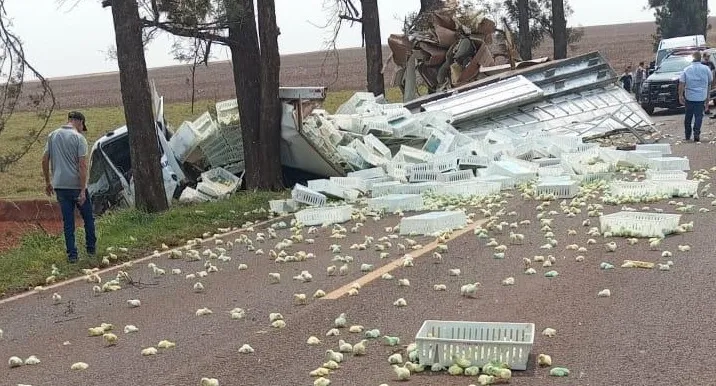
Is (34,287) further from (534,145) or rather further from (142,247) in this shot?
(534,145)

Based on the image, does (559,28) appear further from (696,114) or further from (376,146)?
(376,146)

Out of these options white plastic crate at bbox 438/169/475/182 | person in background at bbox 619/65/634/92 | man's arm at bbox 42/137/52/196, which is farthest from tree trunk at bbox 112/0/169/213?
person in background at bbox 619/65/634/92

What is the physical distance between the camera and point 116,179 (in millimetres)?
16625

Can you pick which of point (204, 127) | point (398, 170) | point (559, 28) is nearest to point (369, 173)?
point (398, 170)

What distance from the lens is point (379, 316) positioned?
6.86 meters

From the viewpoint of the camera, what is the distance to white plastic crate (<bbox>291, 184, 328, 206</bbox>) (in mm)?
13641

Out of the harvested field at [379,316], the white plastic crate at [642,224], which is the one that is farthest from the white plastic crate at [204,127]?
the white plastic crate at [642,224]

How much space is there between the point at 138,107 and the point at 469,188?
5392mm

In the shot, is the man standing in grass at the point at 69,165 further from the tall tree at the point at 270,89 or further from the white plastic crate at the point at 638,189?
the white plastic crate at the point at 638,189

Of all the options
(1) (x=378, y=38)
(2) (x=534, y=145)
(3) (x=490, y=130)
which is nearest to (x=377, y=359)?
(2) (x=534, y=145)

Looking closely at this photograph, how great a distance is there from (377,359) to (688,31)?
5686 cm

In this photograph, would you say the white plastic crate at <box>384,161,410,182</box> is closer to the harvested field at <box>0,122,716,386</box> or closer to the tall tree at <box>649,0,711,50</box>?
the harvested field at <box>0,122,716,386</box>

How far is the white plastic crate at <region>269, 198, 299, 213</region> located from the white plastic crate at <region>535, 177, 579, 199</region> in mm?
3962

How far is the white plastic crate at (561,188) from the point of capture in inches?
492
